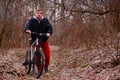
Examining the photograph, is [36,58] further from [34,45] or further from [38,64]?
[34,45]

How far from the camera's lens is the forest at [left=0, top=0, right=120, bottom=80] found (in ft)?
28.6

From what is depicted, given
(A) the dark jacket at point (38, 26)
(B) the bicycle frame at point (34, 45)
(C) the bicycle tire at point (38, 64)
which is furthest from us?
(A) the dark jacket at point (38, 26)

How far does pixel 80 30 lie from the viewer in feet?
47.4

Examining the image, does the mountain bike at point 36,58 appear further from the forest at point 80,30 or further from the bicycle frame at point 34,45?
the forest at point 80,30

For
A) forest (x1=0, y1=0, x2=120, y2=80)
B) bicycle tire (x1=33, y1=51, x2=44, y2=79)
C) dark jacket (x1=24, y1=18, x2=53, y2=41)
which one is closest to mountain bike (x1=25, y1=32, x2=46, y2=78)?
bicycle tire (x1=33, y1=51, x2=44, y2=79)

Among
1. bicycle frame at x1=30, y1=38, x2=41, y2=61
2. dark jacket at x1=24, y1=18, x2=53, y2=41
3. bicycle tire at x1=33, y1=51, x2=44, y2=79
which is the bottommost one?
bicycle tire at x1=33, y1=51, x2=44, y2=79

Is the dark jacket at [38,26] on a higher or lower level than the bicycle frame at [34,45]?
higher

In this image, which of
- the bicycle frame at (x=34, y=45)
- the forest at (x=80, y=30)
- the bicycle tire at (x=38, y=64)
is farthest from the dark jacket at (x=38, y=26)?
the forest at (x=80, y=30)

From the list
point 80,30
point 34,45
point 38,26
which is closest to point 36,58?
point 34,45

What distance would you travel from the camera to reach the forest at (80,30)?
343 inches

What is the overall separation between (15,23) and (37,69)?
8509 mm

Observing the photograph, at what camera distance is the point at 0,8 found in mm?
17422

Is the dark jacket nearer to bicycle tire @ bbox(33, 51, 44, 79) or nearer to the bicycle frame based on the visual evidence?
the bicycle frame

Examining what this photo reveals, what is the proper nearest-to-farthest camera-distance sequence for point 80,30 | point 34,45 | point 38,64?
point 38,64 → point 34,45 → point 80,30
